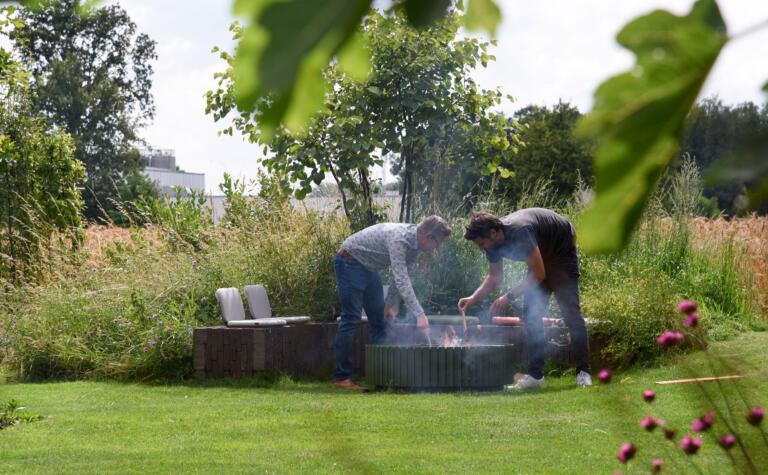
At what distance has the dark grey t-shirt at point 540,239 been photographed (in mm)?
5109

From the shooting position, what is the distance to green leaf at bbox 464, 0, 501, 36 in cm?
52

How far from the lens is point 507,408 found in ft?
16.1

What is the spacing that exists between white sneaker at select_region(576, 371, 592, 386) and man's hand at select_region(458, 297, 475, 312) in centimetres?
100

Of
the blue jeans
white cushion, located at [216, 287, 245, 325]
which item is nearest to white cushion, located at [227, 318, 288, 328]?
white cushion, located at [216, 287, 245, 325]

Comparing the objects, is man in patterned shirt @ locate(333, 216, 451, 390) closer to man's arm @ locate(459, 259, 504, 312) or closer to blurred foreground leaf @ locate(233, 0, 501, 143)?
man's arm @ locate(459, 259, 504, 312)

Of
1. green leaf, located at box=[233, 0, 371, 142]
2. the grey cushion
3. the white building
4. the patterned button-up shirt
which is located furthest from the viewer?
the white building

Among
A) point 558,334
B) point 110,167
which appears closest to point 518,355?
point 558,334

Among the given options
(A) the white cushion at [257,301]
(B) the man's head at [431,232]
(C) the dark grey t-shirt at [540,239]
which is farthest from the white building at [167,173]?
(C) the dark grey t-shirt at [540,239]

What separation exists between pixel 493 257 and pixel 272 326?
216 cm

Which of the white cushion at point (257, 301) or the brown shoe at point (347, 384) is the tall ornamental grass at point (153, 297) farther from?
the brown shoe at point (347, 384)

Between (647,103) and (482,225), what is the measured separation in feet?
16.1

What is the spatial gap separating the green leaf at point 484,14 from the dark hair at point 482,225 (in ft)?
15.2

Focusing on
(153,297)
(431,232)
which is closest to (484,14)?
(431,232)

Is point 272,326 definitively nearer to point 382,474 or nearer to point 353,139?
point 353,139
